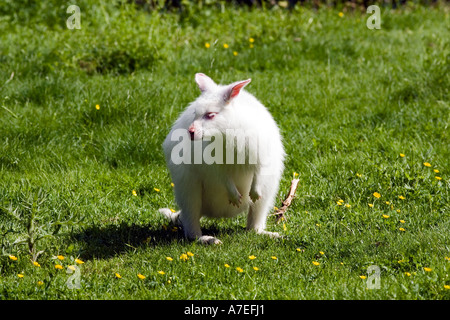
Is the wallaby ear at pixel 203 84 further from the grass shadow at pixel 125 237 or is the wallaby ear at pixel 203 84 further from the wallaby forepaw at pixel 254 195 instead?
the grass shadow at pixel 125 237

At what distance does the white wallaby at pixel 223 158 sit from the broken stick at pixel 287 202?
0.28 metres

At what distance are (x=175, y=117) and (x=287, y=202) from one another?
1642mm

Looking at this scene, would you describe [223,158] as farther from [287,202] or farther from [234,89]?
[287,202]

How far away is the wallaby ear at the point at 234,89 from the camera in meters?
4.39

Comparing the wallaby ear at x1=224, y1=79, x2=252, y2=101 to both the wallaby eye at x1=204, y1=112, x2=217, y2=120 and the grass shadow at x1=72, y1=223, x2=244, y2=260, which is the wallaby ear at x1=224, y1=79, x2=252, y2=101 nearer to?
the wallaby eye at x1=204, y1=112, x2=217, y2=120

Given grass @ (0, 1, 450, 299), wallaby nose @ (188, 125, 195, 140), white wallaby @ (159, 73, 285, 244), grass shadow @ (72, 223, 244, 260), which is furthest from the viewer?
grass shadow @ (72, 223, 244, 260)

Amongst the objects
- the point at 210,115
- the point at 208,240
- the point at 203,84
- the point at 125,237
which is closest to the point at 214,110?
the point at 210,115

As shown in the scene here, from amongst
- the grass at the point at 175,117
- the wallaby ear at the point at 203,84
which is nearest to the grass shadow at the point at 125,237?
the grass at the point at 175,117

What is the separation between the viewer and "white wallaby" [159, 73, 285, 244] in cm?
443

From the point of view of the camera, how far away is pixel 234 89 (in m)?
4.41

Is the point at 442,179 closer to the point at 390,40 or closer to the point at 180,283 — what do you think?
the point at 180,283

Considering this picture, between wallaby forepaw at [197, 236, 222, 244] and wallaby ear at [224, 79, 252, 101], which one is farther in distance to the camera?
wallaby forepaw at [197, 236, 222, 244]

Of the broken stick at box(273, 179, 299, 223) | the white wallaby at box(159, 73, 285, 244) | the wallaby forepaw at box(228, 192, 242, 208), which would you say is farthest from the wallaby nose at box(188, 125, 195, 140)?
the broken stick at box(273, 179, 299, 223)
